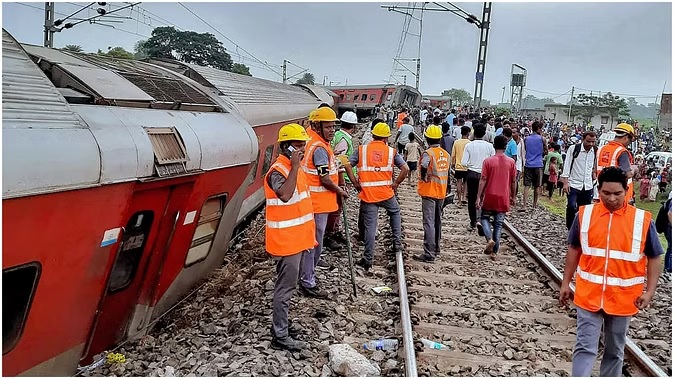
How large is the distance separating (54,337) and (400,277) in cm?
365

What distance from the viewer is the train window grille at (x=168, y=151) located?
13.9ft

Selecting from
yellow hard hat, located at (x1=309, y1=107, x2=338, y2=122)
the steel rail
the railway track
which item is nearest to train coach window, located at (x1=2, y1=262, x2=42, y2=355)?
the railway track

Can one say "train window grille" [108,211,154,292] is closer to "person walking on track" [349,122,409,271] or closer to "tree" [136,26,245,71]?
"person walking on track" [349,122,409,271]

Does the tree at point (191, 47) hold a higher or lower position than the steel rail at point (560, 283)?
higher

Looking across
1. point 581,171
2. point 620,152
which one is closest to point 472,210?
point 581,171

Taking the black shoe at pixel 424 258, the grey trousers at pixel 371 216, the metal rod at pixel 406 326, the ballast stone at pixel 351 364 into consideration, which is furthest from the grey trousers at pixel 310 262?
the black shoe at pixel 424 258

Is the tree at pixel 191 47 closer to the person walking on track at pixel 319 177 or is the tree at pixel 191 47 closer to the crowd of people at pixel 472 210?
the crowd of people at pixel 472 210

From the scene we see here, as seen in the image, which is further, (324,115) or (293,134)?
(324,115)

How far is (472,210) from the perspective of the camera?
910 cm

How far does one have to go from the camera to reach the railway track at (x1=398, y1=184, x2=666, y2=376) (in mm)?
4594

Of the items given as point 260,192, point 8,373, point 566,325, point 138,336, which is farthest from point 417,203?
point 8,373

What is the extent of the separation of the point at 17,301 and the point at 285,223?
6.14 feet

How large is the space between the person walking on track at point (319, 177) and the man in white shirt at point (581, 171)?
368cm

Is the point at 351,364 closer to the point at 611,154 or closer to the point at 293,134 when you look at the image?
the point at 293,134
